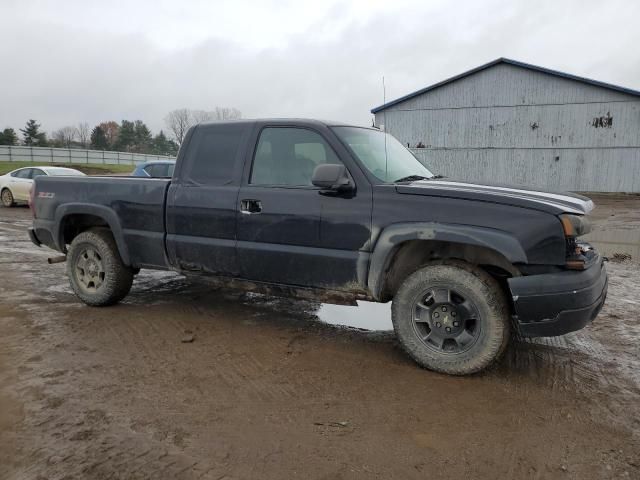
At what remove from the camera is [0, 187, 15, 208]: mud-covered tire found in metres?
16.6

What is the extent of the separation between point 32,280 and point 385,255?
17.3ft

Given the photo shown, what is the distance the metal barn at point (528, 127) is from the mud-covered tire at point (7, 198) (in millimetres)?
17842

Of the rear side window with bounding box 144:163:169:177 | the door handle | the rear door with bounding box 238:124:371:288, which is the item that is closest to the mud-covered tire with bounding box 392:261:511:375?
the rear door with bounding box 238:124:371:288

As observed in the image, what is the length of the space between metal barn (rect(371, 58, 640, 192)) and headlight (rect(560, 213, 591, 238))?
73.9ft

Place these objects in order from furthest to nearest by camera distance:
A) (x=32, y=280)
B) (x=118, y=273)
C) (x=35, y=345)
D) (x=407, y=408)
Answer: (x=32, y=280)
(x=118, y=273)
(x=35, y=345)
(x=407, y=408)

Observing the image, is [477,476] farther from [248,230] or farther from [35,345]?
[35,345]

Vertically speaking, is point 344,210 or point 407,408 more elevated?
point 344,210

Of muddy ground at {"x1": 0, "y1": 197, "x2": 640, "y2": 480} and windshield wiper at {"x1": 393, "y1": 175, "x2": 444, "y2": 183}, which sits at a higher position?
windshield wiper at {"x1": 393, "y1": 175, "x2": 444, "y2": 183}

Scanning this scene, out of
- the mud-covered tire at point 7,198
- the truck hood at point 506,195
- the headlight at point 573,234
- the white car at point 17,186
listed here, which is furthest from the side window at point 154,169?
the headlight at point 573,234

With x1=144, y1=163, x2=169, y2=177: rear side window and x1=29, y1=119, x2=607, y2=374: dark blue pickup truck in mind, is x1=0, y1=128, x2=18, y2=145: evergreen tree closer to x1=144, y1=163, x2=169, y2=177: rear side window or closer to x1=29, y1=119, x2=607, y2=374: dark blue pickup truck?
x1=144, y1=163, x2=169, y2=177: rear side window

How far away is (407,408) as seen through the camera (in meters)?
3.29

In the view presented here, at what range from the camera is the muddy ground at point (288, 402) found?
269 cm

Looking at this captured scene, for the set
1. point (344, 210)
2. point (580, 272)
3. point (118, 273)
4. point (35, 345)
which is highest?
point (344, 210)

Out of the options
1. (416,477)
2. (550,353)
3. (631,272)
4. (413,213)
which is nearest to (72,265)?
(413,213)
